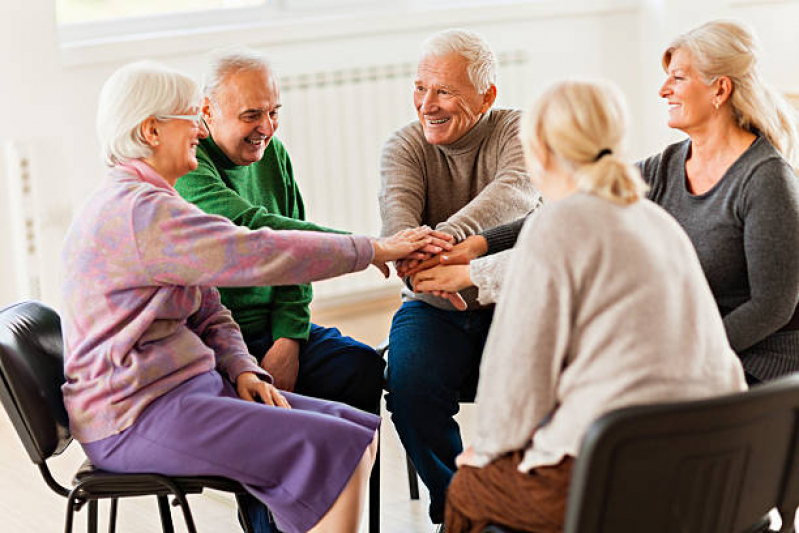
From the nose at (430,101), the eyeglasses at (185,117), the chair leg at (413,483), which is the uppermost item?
the eyeglasses at (185,117)

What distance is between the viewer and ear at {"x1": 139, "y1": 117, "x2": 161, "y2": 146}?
212 cm

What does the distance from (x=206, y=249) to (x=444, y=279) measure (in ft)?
2.28

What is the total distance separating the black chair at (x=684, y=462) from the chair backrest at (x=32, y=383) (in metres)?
1.04

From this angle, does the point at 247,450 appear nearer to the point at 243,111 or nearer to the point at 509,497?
the point at 509,497

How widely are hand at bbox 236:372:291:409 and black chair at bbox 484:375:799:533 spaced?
90cm

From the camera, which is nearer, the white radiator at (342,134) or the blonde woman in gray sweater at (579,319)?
the blonde woman in gray sweater at (579,319)

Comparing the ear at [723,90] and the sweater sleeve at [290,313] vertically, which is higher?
the ear at [723,90]

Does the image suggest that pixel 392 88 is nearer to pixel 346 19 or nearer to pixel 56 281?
pixel 346 19

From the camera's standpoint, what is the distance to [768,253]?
2.20 m

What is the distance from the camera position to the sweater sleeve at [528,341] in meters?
1.59

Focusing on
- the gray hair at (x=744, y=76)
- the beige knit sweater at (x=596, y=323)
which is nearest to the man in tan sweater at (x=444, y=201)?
the gray hair at (x=744, y=76)

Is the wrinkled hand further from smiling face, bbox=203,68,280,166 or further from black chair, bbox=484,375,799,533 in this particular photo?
black chair, bbox=484,375,799,533

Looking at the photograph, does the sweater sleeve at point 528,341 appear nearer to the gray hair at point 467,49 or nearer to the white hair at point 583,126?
the white hair at point 583,126

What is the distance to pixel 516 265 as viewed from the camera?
5.38 feet
